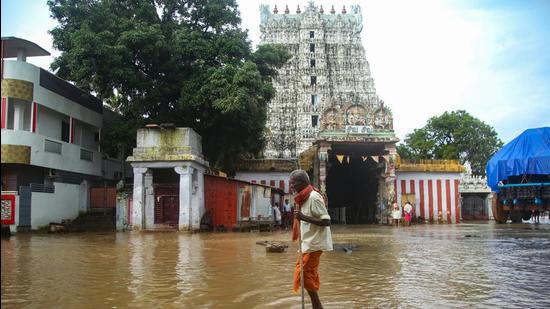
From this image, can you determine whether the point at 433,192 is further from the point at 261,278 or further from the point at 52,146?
the point at 261,278

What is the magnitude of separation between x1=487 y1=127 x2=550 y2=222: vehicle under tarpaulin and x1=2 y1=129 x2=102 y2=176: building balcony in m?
16.8

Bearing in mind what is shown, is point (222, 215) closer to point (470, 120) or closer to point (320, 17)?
point (320, 17)

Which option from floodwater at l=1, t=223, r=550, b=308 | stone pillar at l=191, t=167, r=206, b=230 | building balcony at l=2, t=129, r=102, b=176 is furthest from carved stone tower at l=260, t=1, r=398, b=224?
floodwater at l=1, t=223, r=550, b=308

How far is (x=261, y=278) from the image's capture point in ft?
23.2

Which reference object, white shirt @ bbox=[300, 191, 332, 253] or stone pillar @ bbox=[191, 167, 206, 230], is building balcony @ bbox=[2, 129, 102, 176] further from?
white shirt @ bbox=[300, 191, 332, 253]

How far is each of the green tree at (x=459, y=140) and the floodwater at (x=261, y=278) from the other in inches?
1749

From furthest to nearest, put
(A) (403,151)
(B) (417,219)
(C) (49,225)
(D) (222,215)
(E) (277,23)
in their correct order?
(A) (403,151) → (E) (277,23) → (B) (417,219) → (D) (222,215) → (C) (49,225)

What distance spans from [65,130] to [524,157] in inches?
762

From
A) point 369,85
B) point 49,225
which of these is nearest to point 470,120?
point 369,85

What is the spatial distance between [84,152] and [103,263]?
16.0 metres

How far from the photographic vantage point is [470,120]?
5300 cm

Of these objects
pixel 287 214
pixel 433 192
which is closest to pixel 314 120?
pixel 433 192

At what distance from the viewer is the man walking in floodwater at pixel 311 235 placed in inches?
194

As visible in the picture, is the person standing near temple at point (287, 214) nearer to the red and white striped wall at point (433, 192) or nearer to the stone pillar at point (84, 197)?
the red and white striped wall at point (433, 192)
